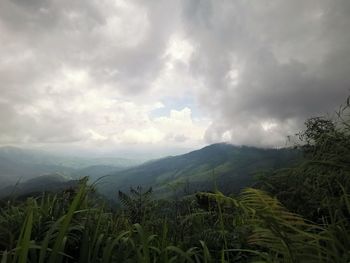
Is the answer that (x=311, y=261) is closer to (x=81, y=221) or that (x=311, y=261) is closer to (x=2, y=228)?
(x=81, y=221)

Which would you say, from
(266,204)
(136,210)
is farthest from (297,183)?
(136,210)

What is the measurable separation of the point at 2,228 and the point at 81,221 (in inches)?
28.0

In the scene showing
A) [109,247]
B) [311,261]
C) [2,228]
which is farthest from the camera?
[2,228]

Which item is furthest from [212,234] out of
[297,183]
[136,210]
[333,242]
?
[136,210]

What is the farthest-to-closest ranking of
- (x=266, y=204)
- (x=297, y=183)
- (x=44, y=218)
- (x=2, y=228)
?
(x=44, y=218) → (x=2, y=228) → (x=297, y=183) → (x=266, y=204)

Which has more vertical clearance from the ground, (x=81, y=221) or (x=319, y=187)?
(x=319, y=187)

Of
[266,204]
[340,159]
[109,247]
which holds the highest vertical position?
[340,159]

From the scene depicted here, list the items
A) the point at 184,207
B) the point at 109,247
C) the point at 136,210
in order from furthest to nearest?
the point at 136,210 < the point at 184,207 < the point at 109,247

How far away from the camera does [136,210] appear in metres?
7.00

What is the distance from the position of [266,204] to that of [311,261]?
1.77ft

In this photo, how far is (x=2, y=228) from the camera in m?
3.14

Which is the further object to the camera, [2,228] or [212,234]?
[212,234]

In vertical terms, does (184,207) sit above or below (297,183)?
below

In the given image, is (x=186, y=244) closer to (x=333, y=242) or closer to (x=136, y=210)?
(x=333, y=242)
